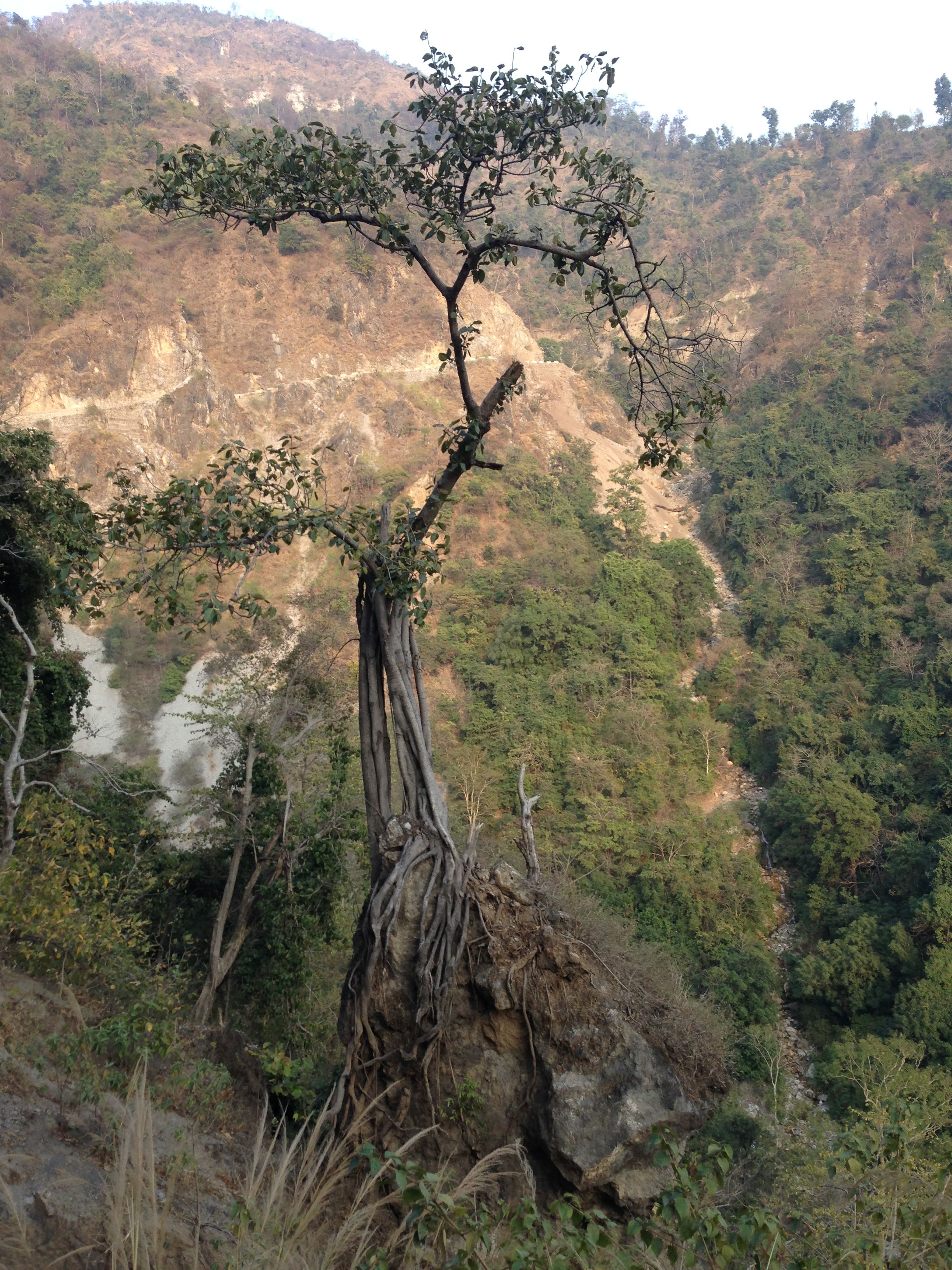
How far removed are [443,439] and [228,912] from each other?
7.09 m

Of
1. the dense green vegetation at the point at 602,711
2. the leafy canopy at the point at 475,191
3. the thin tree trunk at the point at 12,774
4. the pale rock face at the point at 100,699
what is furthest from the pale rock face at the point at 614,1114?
the pale rock face at the point at 100,699

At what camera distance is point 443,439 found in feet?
16.2

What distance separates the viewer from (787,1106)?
14391 millimetres

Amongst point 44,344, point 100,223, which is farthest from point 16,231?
point 44,344

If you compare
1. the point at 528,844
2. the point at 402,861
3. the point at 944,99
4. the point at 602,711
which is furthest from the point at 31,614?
the point at 944,99

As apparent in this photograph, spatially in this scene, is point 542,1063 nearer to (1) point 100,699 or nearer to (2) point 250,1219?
(2) point 250,1219

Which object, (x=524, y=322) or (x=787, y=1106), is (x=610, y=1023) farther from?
(x=524, y=322)

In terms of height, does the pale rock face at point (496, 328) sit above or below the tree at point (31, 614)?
above

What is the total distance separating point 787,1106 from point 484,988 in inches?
499

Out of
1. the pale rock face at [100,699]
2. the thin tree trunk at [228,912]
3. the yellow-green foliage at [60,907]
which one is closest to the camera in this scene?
the yellow-green foliage at [60,907]

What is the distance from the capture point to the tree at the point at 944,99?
5575cm

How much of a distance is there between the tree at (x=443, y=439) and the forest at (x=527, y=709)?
0.04 meters

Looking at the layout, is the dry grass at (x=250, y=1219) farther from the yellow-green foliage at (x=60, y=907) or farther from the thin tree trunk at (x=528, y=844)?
the yellow-green foliage at (x=60, y=907)

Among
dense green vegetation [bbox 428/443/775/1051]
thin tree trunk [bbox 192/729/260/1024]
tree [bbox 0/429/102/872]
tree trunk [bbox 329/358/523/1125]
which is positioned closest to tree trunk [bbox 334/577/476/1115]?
tree trunk [bbox 329/358/523/1125]
